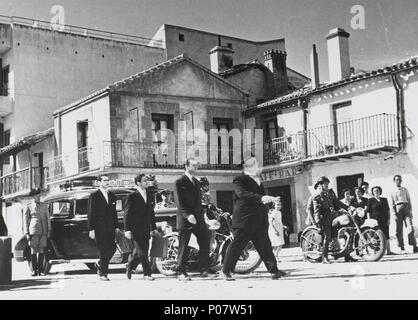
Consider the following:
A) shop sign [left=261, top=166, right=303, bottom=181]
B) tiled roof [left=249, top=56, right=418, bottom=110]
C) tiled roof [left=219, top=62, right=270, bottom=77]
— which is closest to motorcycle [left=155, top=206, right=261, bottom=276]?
tiled roof [left=249, top=56, right=418, bottom=110]

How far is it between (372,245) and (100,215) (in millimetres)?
5362

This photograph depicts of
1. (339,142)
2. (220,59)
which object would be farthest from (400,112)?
(220,59)

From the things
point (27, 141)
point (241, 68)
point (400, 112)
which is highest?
point (241, 68)

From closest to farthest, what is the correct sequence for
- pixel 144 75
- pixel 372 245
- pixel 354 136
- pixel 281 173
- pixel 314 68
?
pixel 372 245
pixel 354 136
pixel 314 68
pixel 144 75
pixel 281 173

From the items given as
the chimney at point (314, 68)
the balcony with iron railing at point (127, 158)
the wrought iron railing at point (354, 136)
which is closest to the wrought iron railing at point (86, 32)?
the balcony with iron railing at point (127, 158)

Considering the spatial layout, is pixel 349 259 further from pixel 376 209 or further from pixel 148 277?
pixel 148 277

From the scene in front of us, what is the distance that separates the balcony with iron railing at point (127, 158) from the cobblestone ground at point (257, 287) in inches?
532

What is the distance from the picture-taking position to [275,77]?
29.7m

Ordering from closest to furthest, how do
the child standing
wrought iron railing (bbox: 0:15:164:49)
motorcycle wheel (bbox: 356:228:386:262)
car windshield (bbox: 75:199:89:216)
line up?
1. motorcycle wheel (bbox: 356:228:386:262)
2. car windshield (bbox: 75:199:89:216)
3. the child standing
4. wrought iron railing (bbox: 0:15:164:49)

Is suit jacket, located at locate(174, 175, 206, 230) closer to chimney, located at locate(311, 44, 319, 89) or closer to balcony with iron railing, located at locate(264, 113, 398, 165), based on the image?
balcony with iron railing, located at locate(264, 113, 398, 165)

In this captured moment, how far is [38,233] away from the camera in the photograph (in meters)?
12.0

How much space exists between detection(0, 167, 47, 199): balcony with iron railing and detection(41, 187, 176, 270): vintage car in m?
15.6

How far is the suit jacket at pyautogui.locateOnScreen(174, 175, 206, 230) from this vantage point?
9320mm
